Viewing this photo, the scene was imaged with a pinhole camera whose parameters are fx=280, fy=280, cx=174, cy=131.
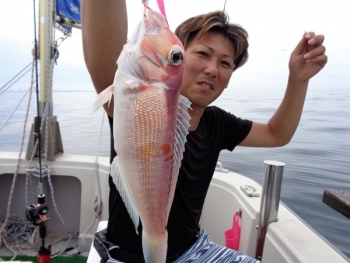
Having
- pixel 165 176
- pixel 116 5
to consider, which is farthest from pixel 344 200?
pixel 116 5

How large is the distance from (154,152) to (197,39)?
0.95 m

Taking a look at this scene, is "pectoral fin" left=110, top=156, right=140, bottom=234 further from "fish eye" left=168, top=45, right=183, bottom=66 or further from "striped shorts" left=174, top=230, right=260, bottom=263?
"striped shorts" left=174, top=230, right=260, bottom=263

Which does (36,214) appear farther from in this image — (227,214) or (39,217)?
(227,214)

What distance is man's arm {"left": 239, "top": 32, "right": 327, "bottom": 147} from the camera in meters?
1.74

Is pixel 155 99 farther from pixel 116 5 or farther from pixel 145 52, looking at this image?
pixel 116 5

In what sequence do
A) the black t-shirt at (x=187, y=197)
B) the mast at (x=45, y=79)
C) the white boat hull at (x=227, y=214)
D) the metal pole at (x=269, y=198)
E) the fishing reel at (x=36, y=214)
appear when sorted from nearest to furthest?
1. the black t-shirt at (x=187, y=197)
2. the white boat hull at (x=227, y=214)
3. the metal pole at (x=269, y=198)
4. the fishing reel at (x=36, y=214)
5. the mast at (x=45, y=79)

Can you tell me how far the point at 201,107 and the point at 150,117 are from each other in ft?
2.54

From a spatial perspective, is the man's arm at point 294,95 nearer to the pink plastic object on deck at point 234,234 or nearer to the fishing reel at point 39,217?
the pink plastic object on deck at point 234,234

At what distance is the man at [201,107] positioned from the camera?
5.08 ft

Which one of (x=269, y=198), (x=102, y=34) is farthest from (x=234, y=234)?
(x=102, y=34)

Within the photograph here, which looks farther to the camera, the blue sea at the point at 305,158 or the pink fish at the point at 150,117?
the blue sea at the point at 305,158

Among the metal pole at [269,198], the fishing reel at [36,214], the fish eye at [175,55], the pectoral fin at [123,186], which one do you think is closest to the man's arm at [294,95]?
the metal pole at [269,198]

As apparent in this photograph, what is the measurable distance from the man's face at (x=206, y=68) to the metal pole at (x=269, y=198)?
33.1 inches

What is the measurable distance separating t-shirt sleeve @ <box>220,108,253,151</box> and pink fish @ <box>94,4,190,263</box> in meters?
1.08
